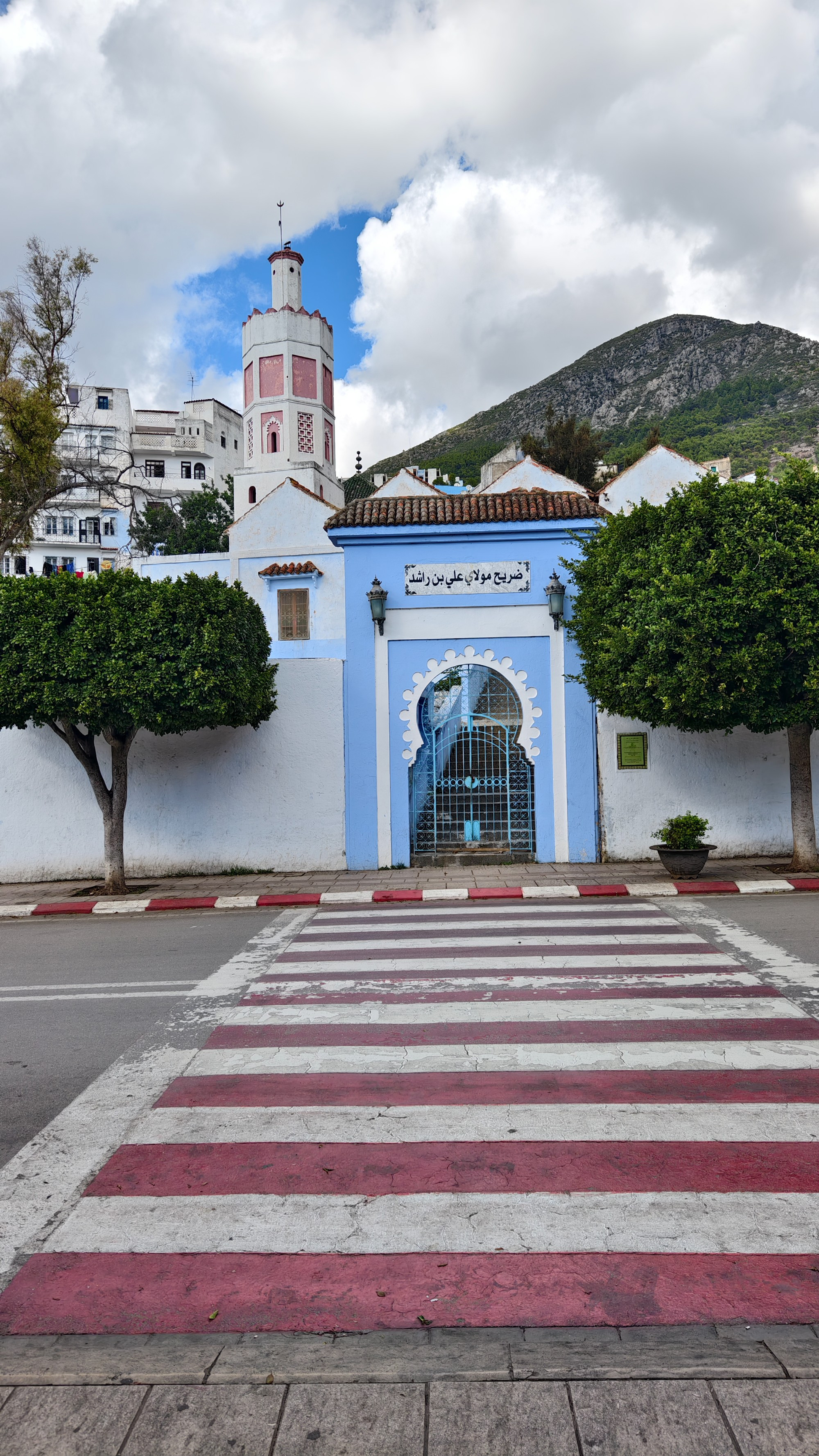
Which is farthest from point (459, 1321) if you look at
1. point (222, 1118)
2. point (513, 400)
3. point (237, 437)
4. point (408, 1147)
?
point (513, 400)

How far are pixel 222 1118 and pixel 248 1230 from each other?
1.21 m

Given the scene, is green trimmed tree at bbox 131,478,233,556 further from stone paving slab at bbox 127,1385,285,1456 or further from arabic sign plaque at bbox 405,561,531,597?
stone paving slab at bbox 127,1385,285,1456

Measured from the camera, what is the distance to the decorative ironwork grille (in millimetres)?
15344

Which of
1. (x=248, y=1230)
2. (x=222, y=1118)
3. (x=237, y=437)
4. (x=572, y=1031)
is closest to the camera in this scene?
(x=248, y=1230)

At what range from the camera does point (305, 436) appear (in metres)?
45.4

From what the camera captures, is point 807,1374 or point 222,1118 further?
point 222,1118

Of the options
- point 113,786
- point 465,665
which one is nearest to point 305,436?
point 465,665

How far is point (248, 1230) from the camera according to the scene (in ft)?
13.1

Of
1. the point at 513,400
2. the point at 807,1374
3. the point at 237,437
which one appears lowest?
the point at 807,1374

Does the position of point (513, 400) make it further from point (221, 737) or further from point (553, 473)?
point (221, 737)

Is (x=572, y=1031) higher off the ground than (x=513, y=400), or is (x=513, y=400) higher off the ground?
(x=513, y=400)

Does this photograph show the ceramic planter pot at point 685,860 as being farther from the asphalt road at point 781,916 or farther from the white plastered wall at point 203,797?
the white plastered wall at point 203,797

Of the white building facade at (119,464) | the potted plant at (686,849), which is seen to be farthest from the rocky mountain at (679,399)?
the potted plant at (686,849)

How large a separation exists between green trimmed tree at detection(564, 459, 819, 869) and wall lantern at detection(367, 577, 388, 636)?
3632 mm
